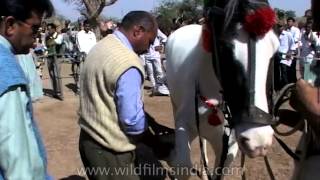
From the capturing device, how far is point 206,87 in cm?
338

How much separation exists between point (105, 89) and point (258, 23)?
98 cm

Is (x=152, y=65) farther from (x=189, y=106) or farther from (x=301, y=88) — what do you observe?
(x=301, y=88)

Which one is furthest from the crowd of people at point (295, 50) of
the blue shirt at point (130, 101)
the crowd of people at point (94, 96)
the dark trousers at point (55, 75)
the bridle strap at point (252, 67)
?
the bridle strap at point (252, 67)

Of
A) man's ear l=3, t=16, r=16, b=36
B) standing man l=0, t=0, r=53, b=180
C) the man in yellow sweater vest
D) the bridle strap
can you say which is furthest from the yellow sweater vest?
man's ear l=3, t=16, r=16, b=36

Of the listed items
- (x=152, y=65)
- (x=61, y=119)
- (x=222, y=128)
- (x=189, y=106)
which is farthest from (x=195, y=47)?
(x=152, y=65)

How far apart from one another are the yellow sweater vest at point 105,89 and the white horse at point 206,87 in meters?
0.54

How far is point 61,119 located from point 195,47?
17.1ft

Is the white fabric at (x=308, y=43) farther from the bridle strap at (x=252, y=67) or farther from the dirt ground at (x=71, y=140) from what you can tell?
the bridle strap at (x=252, y=67)

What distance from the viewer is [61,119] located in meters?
8.29

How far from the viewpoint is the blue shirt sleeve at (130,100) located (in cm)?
288

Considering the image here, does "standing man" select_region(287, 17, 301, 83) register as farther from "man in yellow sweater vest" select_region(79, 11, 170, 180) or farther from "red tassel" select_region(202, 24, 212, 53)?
"man in yellow sweater vest" select_region(79, 11, 170, 180)

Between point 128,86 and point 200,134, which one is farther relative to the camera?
point 200,134

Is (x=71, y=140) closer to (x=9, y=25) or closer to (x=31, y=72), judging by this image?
(x=31, y=72)

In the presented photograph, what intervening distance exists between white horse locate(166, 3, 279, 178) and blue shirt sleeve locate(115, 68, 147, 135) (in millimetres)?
528
